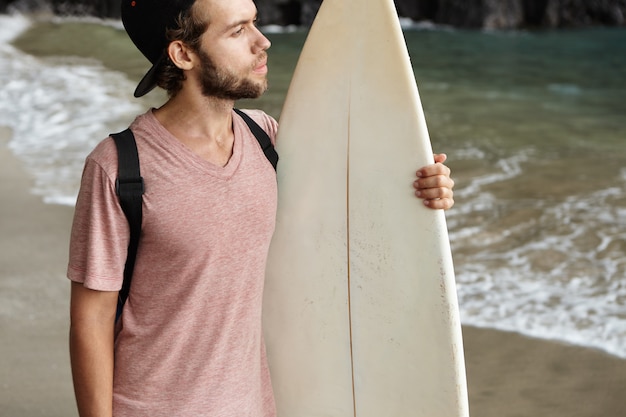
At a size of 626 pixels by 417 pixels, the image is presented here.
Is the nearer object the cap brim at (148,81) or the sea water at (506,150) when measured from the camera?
the cap brim at (148,81)

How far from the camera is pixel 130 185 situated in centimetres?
136

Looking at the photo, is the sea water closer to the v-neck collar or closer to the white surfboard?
the white surfboard

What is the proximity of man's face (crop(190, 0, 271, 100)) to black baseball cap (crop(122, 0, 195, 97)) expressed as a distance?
2.6 inches

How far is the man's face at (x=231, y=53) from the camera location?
1.50 metres

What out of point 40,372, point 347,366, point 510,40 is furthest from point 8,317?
point 510,40

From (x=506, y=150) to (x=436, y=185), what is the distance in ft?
20.4

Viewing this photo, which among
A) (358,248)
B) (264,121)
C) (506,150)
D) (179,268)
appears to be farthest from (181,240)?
(506,150)

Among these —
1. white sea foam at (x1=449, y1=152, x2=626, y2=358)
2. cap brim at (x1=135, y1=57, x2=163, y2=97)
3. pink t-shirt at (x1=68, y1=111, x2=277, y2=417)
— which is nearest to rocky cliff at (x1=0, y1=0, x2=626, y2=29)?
white sea foam at (x1=449, y1=152, x2=626, y2=358)

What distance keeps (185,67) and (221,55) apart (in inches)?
2.7

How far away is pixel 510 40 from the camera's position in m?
20.7

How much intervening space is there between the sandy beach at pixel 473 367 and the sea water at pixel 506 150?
0.20m

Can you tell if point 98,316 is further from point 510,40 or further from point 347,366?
point 510,40

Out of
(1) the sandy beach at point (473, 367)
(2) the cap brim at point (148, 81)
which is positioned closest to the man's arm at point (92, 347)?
(2) the cap brim at point (148, 81)

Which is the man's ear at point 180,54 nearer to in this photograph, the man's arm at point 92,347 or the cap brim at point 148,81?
the cap brim at point 148,81
